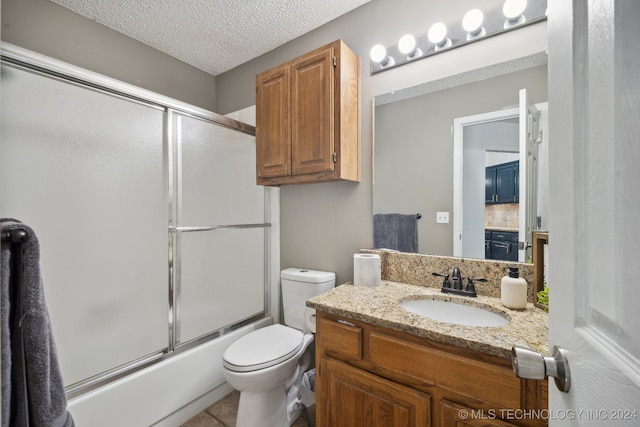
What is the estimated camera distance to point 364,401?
41.8 inches

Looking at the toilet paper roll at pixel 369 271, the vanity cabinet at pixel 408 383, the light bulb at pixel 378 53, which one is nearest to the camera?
the vanity cabinet at pixel 408 383

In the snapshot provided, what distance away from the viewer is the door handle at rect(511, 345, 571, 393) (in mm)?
438

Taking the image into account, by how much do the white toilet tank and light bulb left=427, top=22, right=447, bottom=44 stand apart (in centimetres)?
147

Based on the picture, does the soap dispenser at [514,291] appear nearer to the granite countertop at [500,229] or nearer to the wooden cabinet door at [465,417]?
the granite countertop at [500,229]

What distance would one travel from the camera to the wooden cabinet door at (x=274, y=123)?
5.57 ft

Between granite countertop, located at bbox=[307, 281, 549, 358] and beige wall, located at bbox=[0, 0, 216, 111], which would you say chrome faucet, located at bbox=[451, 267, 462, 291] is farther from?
beige wall, located at bbox=[0, 0, 216, 111]

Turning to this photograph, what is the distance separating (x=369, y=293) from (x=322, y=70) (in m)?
1.26

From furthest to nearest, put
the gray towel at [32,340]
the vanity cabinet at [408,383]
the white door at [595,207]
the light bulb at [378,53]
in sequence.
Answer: the light bulb at [378,53] → the vanity cabinet at [408,383] → the gray towel at [32,340] → the white door at [595,207]

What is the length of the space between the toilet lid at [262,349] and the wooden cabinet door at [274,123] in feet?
3.27

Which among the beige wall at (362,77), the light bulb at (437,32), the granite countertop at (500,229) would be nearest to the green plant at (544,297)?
the granite countertop at (500,229)

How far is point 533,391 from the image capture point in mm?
764

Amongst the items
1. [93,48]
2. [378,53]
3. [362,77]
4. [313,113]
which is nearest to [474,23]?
[378,53]

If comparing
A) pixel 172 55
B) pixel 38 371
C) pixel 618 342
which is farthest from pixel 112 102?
pixel 618 342

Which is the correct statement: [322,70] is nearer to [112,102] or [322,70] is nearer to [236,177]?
[236,177]
